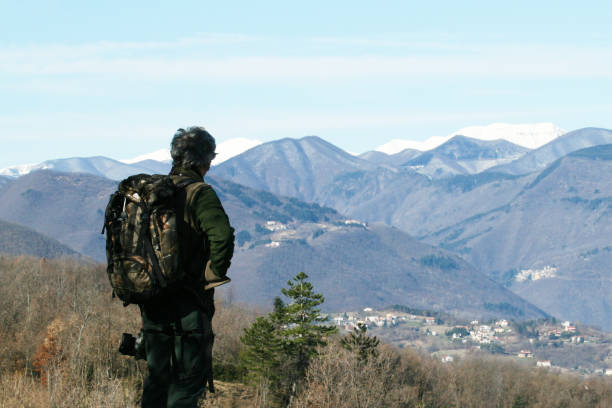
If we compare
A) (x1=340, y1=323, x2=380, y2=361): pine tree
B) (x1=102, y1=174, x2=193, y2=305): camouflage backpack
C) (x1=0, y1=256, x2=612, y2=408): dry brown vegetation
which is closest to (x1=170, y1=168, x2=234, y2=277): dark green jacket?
(x1=102, y1=174, x2=193, y2=305): camouflage backpack

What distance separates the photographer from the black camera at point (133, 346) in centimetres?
805

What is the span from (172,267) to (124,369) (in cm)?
1942

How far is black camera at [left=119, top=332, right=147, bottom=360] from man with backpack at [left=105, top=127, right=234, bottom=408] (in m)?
0.16

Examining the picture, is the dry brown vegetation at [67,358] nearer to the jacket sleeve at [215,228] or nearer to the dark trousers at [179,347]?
the dark trousers at [179,347]

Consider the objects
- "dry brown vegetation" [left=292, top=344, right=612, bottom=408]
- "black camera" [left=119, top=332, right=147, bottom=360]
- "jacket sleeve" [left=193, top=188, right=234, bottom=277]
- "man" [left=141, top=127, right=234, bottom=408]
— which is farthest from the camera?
"dry brown vegetation" [left=292, top=344, right=612, bottom=408]

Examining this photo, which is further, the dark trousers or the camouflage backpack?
the dark trousers

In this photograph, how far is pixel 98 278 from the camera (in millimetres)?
139250

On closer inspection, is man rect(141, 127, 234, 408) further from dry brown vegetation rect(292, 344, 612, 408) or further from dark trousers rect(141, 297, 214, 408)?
dry brown vegetation rect(292, 344, 612, 408)

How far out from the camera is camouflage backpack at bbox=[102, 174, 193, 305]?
7430 millimetres

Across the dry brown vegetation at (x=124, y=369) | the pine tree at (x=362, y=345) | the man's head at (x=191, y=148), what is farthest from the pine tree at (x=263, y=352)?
the man's head at (x=191, y=148)

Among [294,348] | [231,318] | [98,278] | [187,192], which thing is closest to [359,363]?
[294,348]

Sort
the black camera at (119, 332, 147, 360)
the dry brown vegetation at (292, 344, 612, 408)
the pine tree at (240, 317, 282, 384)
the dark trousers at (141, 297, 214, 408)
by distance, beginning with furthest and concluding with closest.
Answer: the dry brown vegetation at (292, 344, 612, 408), the pine tree at (240, 317, 282, 384), the black camera at (119, 332, 147, 360), the dark trousers at (141, 297, 214, 408)

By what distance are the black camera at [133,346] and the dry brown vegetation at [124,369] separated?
2138 mm

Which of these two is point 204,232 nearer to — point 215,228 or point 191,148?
point 215,228
